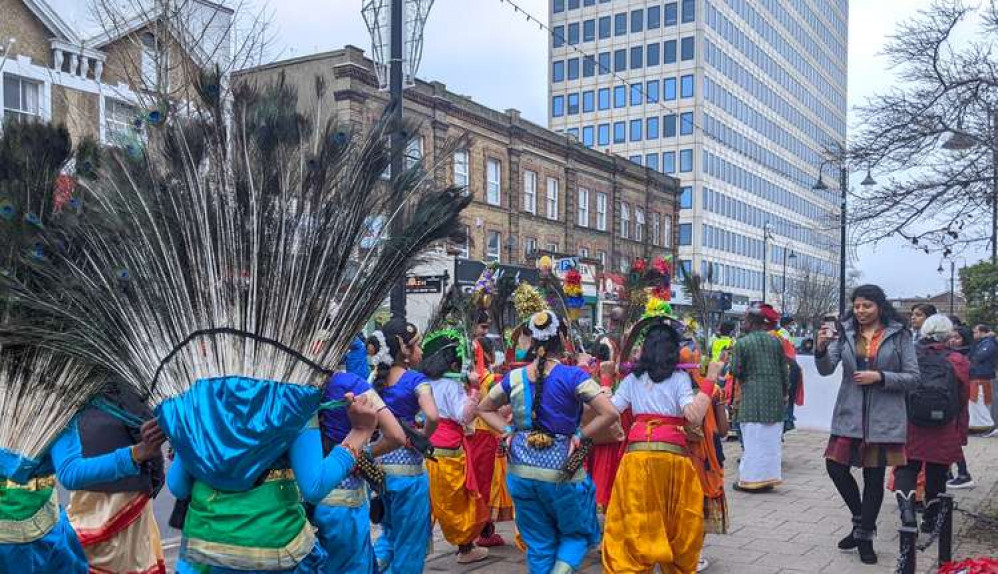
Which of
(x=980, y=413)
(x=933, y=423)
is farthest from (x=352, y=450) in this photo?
(x=980, y=413)

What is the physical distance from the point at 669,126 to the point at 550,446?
58.1 m

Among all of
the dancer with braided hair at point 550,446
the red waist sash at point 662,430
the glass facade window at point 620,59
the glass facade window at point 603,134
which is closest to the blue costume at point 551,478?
the dancer with braided hair at point 550,446

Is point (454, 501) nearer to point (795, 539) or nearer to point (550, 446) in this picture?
point (550, 446)

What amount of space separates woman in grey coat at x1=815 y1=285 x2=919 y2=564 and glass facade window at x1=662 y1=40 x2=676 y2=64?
5678cm

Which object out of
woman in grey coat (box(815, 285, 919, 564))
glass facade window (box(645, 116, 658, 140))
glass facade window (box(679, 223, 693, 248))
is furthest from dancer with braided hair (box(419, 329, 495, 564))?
glass facade window (box(645, 116, 658, 140))

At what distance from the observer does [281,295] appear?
9.20 ft

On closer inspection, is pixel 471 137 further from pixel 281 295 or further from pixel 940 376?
pixel 940 376

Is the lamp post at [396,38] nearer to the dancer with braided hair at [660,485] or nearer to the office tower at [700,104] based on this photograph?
the dancer with braided hair at [660,485]

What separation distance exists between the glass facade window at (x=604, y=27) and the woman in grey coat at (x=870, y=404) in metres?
59.5

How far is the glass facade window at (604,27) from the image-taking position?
62.4 m

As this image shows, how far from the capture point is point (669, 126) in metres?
60.7

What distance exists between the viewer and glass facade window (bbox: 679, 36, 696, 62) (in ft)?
194

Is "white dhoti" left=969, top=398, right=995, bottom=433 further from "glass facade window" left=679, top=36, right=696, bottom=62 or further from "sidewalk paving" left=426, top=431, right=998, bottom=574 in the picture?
"glass facade window" left=679, top=36, right=696, bottom=62

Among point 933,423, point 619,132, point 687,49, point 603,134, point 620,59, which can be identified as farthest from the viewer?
point 603,134
